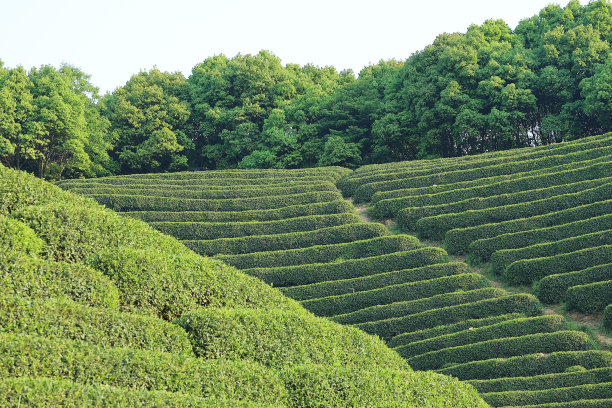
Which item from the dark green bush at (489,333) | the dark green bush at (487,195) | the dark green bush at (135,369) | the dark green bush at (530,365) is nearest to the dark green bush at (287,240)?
the dark green bush at (487,195)

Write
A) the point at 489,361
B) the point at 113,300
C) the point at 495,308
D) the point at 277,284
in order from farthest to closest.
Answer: the point at 277,284 < the point at 495,308 < the point at 489,361 < the point at 113,300

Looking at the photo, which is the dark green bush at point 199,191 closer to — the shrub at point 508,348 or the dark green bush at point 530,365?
the shrub at point 508,348

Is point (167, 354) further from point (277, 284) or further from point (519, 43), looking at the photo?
point (519, 43)

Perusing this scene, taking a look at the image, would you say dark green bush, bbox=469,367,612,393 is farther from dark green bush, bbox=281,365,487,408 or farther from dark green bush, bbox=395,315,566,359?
dark green bush, bbox=281,365,487,408

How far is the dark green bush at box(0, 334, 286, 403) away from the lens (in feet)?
35.7

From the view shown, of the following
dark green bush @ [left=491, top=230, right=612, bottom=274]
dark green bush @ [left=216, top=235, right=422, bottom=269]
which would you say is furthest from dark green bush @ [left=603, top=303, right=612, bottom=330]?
dark green bush @ [left=216, top=235, right=422, bottom=269]

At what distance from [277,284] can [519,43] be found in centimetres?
Result: 3161

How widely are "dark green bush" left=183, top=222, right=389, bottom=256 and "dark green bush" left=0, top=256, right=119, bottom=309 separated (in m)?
17.7

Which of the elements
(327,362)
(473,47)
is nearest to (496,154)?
(473,47)

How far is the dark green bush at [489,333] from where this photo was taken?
80.3 ft

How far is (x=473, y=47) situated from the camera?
5109cm

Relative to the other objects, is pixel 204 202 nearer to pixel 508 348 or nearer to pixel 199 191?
pixel 199 191

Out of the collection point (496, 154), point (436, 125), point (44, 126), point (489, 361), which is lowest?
point (489, 361)

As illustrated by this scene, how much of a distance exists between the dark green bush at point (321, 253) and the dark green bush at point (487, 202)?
3.34m
